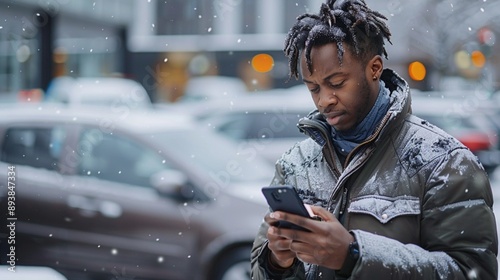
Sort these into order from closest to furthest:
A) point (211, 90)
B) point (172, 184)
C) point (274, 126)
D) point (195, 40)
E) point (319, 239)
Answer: point (319, 239), point (172, 184), point (274, 126), point (211, 90), point (195, 40)

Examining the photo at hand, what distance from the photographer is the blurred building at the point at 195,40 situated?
→ 2081 centimetres

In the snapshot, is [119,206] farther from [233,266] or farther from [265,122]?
[265,122]

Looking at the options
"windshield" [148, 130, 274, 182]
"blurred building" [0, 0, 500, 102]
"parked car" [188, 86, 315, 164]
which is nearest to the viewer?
"windshield" [148, 130, 274, 182]

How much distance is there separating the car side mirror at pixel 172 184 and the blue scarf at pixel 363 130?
389cm

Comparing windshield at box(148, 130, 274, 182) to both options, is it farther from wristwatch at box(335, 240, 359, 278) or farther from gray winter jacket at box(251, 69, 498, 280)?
wristwatch at box(335, 240, 359, 278)

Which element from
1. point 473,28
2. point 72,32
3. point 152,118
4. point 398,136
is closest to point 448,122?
point 152,118

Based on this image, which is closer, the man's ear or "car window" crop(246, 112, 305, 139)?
the man's ear

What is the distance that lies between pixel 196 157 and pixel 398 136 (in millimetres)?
4486

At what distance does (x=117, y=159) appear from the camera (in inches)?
248

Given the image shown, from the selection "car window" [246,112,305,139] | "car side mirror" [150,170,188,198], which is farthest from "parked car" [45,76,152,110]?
"car side mirror" [150,170,188,198]

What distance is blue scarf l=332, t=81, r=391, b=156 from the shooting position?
2102mm

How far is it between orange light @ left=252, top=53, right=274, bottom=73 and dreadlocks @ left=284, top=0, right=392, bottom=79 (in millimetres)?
31061

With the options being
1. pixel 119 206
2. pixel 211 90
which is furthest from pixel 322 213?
pixel 211 90

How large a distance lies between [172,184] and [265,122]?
15.1 feet
